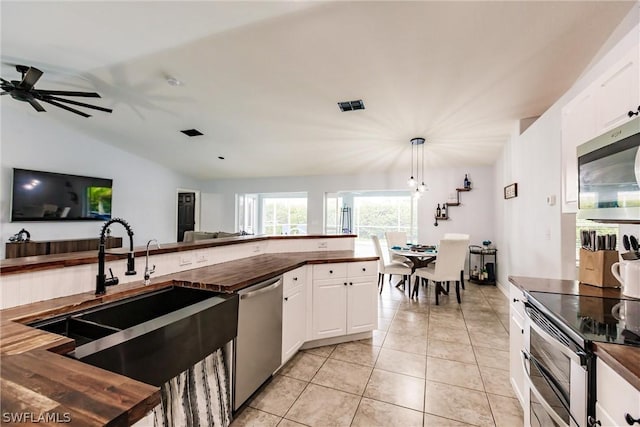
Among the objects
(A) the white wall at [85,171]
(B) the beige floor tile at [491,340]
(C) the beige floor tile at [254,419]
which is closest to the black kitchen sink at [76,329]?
(C) the beige floor tile at [254,419]

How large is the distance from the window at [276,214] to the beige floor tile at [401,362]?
229 inches

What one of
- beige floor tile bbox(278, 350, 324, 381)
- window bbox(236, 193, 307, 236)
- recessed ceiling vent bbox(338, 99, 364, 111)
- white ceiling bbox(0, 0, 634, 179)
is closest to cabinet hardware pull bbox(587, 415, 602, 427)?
beige floor tile bbox(278, 350, 324, 381)

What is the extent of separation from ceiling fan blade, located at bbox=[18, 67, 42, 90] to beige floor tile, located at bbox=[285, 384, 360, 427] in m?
3.62

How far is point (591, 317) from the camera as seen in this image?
117cm

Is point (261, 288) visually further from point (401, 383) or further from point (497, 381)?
point (497, 381)

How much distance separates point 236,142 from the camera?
5.00 metres

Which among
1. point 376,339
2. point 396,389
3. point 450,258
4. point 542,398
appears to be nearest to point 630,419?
point 542,398

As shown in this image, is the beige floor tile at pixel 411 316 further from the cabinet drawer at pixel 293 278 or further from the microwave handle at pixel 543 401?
the microwave handle at pixel 543 401

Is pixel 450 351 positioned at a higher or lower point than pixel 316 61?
→ lower

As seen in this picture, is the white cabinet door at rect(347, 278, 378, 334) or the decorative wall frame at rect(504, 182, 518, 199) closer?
the white cabinet door at rect(347, 278, 378, 334)

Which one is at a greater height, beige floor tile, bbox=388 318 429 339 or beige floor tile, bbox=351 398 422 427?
beige floor tile, bbox=388 318 429 339

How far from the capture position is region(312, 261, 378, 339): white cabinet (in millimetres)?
2508

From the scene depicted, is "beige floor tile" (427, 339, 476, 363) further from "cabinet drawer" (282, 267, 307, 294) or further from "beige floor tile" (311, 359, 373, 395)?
"cabinet drawer" (282, 267, 307, 294)

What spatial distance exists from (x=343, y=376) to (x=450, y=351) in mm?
1124
